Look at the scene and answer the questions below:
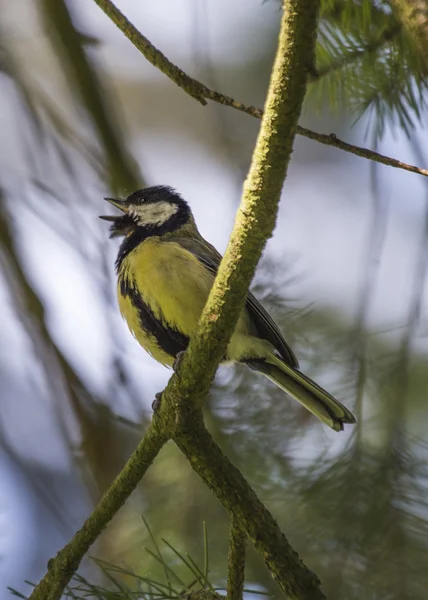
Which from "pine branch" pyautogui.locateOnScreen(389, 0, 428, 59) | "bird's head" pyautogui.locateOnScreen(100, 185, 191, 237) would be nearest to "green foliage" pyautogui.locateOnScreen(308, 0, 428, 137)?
"pine branch" pyautogui.locateOnScreen(389, 0, 428, 59)

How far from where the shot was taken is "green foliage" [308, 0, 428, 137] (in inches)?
87.4

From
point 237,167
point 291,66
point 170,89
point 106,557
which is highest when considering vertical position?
point 170,89

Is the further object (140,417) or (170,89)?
(170,89)

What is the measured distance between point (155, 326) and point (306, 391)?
2.02ft

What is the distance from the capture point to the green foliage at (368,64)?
2.22 metres

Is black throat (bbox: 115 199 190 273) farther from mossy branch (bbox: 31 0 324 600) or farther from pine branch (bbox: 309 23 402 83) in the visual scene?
mossy branch (bbox: 31 0 324 600)

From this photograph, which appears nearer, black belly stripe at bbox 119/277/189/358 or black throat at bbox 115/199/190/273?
black belly stripe at bbox 119/277/189/358

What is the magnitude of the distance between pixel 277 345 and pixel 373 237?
58 cm

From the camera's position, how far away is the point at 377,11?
223 centimetres

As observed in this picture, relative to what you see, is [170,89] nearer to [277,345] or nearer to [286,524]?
[277,345]

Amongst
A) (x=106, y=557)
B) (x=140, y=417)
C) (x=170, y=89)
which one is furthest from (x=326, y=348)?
(x=170, y=89)

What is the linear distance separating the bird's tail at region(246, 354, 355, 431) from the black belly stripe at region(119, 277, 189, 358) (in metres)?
0.29

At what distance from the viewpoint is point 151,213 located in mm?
3506

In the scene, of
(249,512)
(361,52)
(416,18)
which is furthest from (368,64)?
(249,512)
